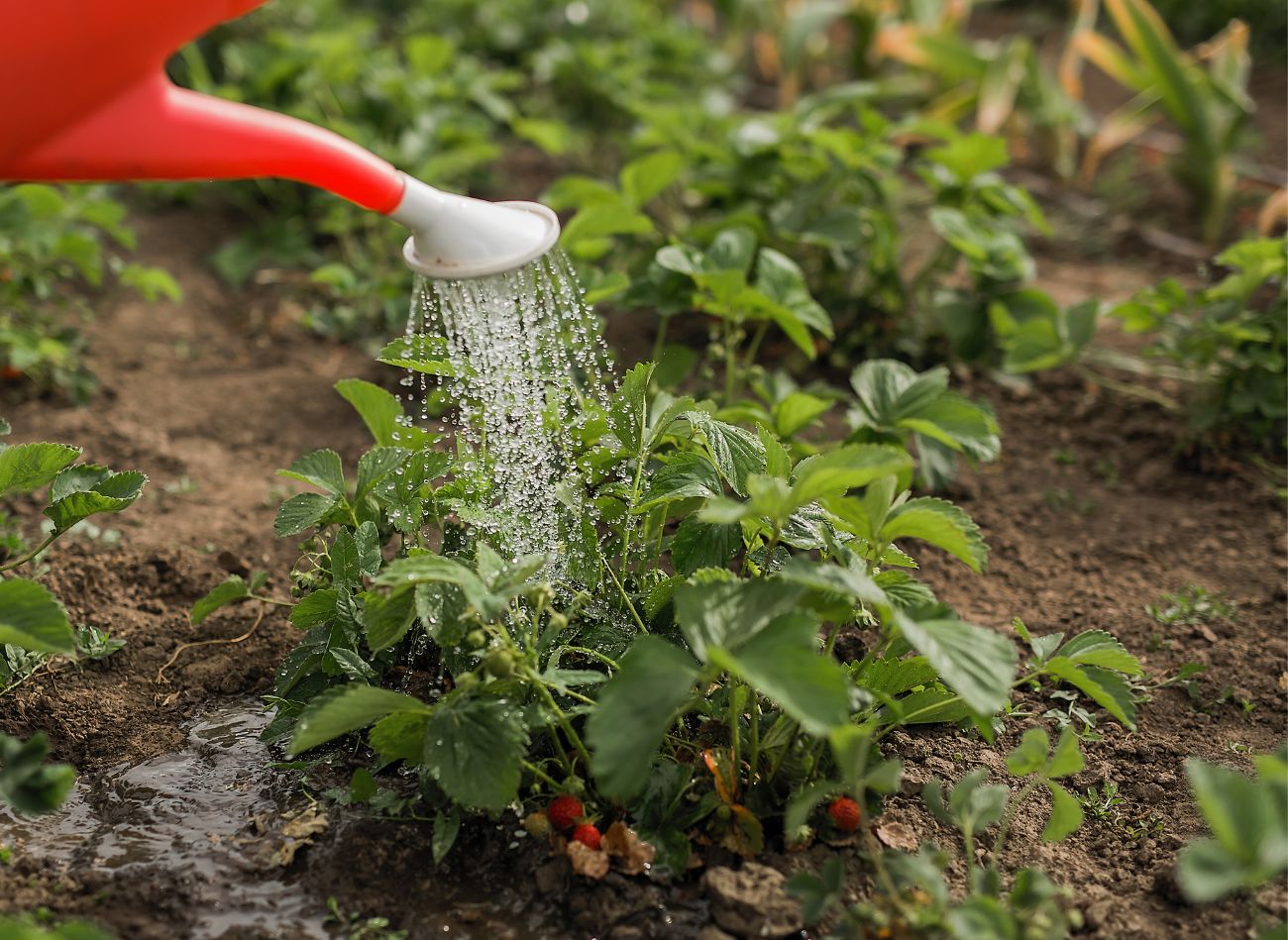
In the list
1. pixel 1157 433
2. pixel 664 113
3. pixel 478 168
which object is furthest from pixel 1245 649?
pixel 478 168

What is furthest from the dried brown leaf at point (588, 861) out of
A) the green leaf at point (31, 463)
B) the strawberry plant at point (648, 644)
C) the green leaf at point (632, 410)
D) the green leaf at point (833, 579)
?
the green leaf at point (31, 463)

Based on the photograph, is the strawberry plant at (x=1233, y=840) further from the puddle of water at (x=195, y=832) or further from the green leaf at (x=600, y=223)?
the green leaf at (x=600, y=223)

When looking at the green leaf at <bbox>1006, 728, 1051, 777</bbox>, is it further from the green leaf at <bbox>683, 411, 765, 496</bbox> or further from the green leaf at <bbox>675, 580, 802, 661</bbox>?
the green leaf at <bbox>683, 411, 765, 496</bbox>

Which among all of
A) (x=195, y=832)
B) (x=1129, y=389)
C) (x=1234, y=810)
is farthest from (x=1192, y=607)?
(x=195, y=832)

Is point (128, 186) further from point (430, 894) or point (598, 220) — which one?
point (430, 894)

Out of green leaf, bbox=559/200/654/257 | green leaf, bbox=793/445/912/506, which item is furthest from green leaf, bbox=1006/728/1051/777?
green leaf, bbox=559/200/654/257

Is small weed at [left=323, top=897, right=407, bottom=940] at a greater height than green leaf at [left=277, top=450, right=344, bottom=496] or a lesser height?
lesser

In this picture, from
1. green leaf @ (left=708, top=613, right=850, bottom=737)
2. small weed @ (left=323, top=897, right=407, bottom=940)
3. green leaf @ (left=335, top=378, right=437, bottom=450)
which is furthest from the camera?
green leaf @ (left=335, top=378, right=437, bottom=450)

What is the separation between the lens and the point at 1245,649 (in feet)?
7.01

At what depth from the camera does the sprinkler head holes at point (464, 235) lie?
1644 mm

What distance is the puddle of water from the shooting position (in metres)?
1.55

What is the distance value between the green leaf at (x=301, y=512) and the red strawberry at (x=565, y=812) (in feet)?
1.75

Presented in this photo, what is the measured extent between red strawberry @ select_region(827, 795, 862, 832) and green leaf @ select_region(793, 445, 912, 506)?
42 cm

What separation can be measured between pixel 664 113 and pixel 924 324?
2.94 feet
